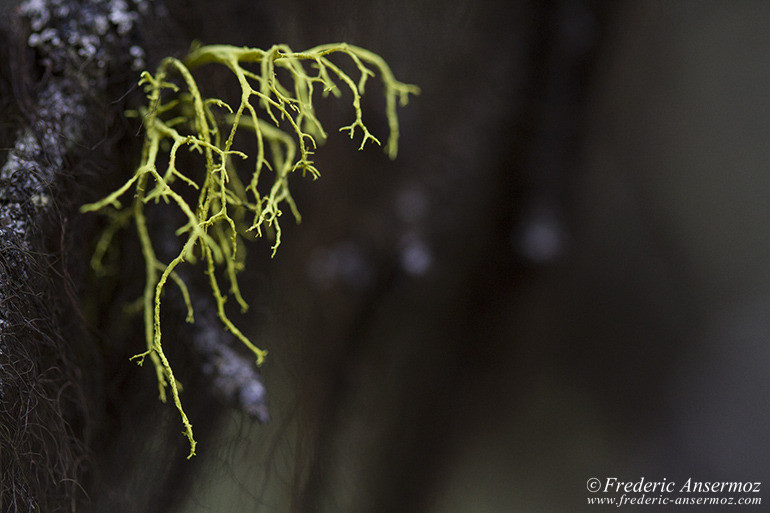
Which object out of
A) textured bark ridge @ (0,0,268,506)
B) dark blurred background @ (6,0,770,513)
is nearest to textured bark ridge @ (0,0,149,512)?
textured bark ridge @ (0,0,268,506)

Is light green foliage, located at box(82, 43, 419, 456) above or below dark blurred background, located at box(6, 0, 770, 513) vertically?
above

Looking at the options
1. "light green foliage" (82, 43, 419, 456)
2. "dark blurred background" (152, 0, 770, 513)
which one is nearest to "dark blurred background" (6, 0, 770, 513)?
"dark blurred background" (152, 0, 770, 513)

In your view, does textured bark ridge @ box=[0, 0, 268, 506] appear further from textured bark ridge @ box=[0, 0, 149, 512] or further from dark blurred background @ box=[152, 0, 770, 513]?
dark blurred background @ box=[152, 0, 770, 513]

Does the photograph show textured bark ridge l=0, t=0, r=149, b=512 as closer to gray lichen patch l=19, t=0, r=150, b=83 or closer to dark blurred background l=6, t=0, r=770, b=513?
gray lichen patch l=19, t=0, r=150, b=83

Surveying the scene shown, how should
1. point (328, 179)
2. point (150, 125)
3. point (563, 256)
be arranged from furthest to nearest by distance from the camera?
point (563, 256) → point (328, 179) → point (150, 125)

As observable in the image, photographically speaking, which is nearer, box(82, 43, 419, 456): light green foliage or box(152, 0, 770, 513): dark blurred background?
box(82, 43, 419, 456): light green foliage

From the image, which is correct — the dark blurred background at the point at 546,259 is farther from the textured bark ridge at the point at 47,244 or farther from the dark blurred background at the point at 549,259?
the textured bark ridge at the point at 47,244

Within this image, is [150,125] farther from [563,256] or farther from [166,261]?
[563,256]

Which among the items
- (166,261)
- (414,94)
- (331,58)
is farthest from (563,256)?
(166,261)

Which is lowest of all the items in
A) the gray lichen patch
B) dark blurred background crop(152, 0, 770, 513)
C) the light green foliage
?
dark blurred background crop(152, 0, 770, 513)
